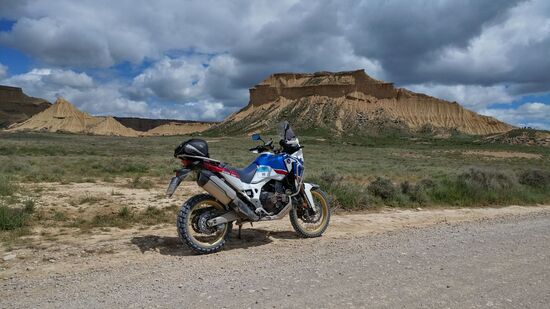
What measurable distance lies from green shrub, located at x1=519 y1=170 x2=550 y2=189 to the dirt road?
7.44m

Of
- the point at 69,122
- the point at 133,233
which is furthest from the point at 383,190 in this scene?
the point at 69,122

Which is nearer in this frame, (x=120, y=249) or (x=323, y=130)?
(x=120, y=249)

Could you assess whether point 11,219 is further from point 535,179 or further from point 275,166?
point 535,179

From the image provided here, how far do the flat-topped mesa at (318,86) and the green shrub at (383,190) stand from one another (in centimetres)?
12298

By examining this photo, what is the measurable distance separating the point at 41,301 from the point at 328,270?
2732mm

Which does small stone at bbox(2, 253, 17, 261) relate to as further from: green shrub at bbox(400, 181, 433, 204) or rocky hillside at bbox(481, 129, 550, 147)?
rocky hillside at bbox(481, 129, 550, 147)

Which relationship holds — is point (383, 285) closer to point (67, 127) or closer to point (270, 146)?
point (270, 146)

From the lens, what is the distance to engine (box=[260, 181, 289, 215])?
21.0 feet

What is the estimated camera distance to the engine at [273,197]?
6.41 m

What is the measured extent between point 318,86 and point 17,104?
121 m

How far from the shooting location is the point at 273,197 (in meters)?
6.46

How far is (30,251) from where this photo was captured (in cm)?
563

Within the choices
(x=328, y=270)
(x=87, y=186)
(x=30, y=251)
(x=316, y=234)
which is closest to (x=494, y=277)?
(x=328, y=270)

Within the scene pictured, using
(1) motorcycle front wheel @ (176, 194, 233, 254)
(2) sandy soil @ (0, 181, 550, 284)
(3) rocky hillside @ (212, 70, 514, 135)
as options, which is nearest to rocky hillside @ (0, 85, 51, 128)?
(3) rocky hillside @ (212, 70, 514, 135)
